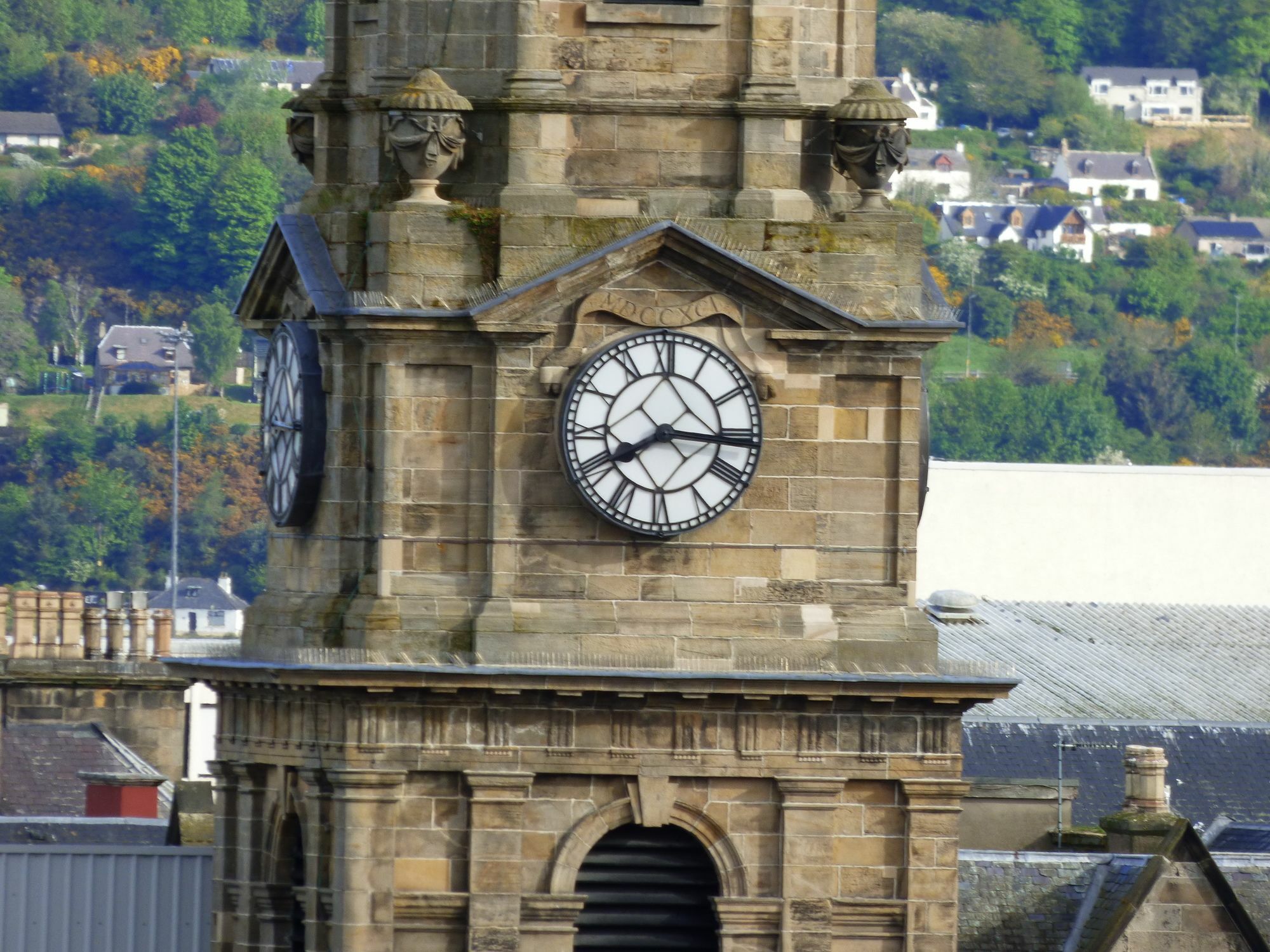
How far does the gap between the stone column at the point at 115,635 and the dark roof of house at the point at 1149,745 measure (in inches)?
720

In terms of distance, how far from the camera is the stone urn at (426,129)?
47812mm

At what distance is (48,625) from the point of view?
299 feet

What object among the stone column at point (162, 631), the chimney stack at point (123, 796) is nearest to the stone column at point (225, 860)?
the chimney stack at point (123, 796)

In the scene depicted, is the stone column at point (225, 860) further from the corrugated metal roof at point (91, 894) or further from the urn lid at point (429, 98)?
the urn lid at point (429, 98)

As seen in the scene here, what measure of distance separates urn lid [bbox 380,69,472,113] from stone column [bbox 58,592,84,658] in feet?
144

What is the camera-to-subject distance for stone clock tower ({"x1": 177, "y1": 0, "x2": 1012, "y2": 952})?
48.0 metres

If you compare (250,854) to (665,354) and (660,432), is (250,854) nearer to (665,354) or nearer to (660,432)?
(660,432)

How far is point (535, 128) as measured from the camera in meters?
48.5

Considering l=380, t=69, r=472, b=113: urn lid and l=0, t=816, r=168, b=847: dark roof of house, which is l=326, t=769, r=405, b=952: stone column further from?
l=0, t=816, r=168, b=847: dark roof of house

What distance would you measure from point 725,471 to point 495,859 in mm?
4535

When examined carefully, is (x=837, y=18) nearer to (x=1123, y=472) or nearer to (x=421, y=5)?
(x=421, y=5)

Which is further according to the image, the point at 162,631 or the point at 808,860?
the point at 162,631

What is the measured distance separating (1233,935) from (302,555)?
10.8m

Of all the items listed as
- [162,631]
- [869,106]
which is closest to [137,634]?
[162,631]
